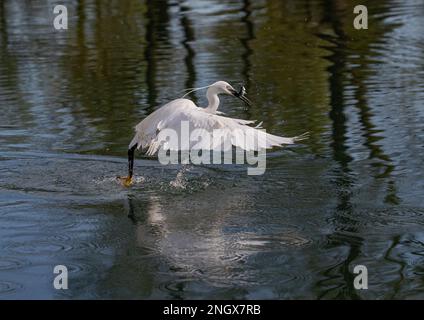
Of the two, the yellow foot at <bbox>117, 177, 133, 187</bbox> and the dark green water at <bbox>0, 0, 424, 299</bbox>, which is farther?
the yellow foot at <bbox>117, 177, 133, 187</bbox>

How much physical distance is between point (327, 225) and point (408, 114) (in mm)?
4666

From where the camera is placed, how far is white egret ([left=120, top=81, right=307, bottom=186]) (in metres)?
10.4

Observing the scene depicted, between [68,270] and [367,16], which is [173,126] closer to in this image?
[68,270]

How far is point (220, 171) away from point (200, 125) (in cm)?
138

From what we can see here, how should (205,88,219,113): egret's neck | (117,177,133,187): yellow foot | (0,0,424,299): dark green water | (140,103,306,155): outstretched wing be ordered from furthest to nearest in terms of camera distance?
(117,177,133,187): yellow foot → (205,88,219,113): egret's neck → (140,103,306,155): outstretched wing → (0,0,424,299): dark green water

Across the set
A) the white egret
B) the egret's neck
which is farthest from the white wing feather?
the egret's neck

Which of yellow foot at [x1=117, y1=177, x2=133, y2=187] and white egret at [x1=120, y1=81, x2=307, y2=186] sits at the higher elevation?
white egret at [x1=120, y1=81, x2=307, y2=186]

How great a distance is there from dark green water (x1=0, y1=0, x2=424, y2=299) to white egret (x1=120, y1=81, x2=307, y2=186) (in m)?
0.49

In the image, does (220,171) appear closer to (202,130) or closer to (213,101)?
(213,101)

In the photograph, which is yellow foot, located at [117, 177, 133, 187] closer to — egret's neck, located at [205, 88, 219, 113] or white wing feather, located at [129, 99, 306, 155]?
white wing feather, located at [129, 99, 306, 155]

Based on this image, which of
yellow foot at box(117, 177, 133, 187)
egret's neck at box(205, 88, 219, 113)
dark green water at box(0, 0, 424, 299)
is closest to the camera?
dark green water at box(0, 0, 424, 299)

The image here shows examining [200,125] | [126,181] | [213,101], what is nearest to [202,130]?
[200,125]

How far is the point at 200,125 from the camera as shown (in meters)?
10.7

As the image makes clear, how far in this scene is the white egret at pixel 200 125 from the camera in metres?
10.4
